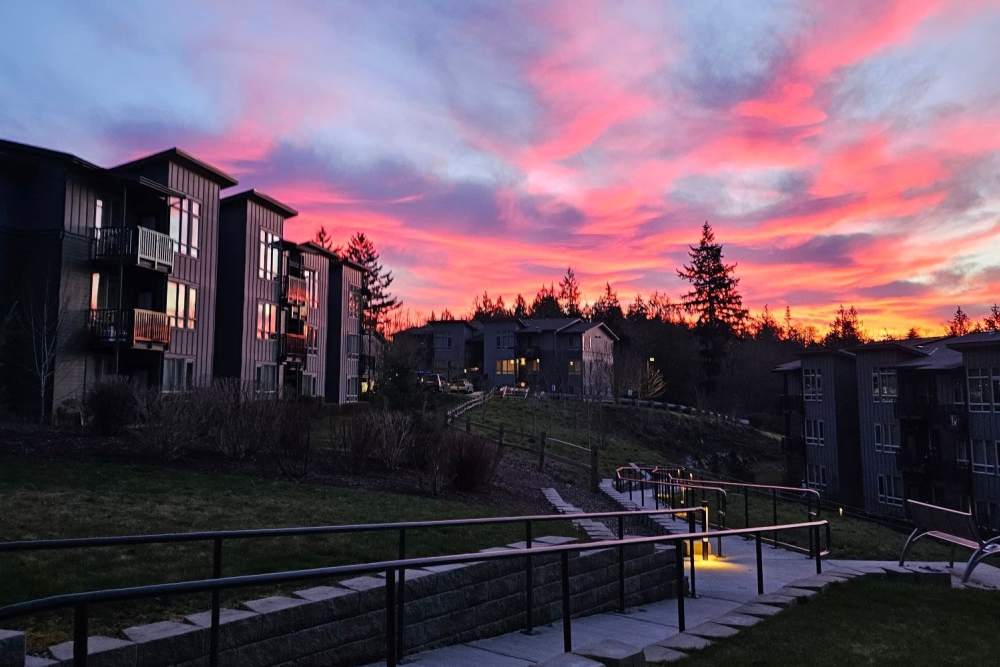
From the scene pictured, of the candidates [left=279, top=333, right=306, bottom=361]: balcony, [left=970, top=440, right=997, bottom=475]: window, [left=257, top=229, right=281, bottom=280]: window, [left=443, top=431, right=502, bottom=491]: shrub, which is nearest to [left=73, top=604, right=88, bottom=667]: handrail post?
[left=443, top=431, right=502, bottom=491]: shrub

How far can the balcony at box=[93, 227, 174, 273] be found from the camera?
2666cm

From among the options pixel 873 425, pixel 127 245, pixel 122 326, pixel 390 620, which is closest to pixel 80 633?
pixel 390 620

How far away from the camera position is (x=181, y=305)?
3078cm

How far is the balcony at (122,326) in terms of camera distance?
26.5 m

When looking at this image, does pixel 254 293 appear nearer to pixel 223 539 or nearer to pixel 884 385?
pixel 223 539

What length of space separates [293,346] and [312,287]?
6.36m

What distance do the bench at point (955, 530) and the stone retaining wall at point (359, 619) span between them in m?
5.43

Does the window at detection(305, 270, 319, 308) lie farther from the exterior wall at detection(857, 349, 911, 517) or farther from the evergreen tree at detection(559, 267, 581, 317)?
the evergreen tree at detection(559, 267, 581, 317)

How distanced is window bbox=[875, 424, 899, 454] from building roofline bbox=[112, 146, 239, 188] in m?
38.3

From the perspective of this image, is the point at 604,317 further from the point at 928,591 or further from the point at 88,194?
the point at 928,591

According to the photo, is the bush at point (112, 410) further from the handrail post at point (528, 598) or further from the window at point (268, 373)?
the window at point (268, 373)

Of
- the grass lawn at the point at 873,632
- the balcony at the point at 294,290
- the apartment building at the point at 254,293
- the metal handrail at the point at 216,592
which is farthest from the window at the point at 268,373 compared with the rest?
the metal handrail at the point at 216,592

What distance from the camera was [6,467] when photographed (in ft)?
44.1

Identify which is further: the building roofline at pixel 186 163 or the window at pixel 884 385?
the window at pixel 884 385
